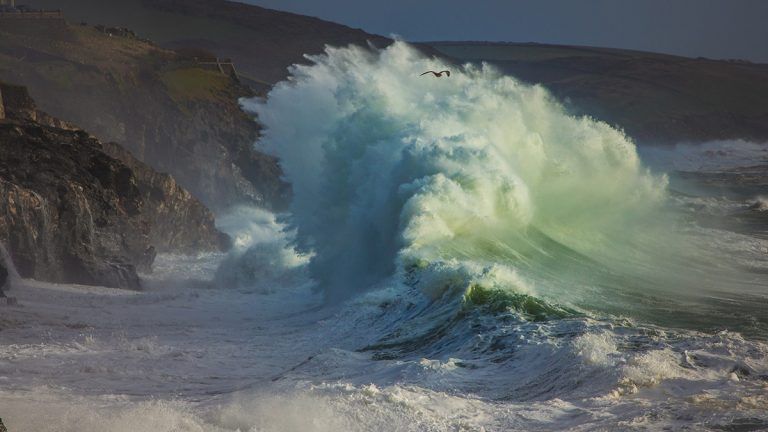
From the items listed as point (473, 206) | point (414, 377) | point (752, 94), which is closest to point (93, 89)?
point (473, 206)

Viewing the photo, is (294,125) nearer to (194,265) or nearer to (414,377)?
(194,265)

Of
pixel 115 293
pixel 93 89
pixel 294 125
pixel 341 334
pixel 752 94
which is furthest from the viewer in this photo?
pixel 752 94

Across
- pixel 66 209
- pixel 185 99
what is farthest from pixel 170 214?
pixel 185 99

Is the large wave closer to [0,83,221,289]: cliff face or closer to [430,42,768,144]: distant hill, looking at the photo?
[0,83,221,289]: cliff face

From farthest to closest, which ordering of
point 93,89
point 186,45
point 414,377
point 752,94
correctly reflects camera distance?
point 752,94
point 186,45
point 93,89
point 414,377

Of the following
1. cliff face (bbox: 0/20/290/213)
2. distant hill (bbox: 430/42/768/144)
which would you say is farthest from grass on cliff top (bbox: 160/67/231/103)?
distant hill (bbox: 430/42/768/144)

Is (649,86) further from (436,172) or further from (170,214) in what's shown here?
(436,172)

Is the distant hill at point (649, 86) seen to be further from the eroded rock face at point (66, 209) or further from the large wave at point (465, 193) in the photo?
the eroded rock face at point (66, 209)
